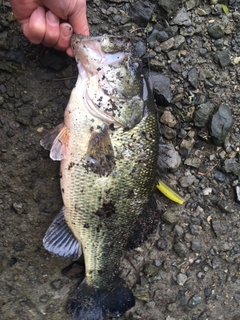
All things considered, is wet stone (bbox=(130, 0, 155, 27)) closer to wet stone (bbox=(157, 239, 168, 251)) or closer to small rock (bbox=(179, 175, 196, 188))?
small rock (bbox=(179, 175, 196, 188))

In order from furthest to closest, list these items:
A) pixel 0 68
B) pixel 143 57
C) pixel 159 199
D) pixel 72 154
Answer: pixel 159 199, pixel 143 57, pixel 0 68, pixel 72 154

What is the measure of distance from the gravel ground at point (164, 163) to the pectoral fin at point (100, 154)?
19.4 inches

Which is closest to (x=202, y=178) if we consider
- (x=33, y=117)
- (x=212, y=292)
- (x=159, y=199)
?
(x=159, y=199)

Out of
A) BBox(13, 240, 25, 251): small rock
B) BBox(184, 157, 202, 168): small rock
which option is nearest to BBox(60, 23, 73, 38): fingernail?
Result: BBox(184, 157, 202, 168): small rock

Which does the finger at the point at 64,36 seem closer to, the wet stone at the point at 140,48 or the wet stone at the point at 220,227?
the wet stone at the point at 140,48

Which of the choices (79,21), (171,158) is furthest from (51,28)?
(171,158)

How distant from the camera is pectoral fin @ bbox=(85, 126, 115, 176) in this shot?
99.7 inches

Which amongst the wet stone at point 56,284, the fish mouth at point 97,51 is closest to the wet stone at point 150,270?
the wet stone at point 56,284

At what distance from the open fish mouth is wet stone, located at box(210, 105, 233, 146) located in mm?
866

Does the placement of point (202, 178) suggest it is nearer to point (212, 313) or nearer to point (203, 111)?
point (203, 111)

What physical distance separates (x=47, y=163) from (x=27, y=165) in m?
0.15

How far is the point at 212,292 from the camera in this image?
3410mm

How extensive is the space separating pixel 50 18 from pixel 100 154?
2.97ft

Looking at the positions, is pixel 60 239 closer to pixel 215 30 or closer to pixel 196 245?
pixel 196 245
